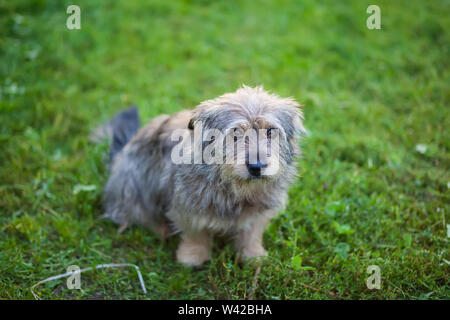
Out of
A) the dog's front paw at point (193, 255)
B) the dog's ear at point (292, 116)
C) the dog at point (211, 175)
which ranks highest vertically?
the dog's ear at point (292, 116)

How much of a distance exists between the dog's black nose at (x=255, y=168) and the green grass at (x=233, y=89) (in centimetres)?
94

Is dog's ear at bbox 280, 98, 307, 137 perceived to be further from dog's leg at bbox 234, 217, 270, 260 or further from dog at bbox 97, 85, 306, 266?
dog's leg at bbox 234, 217, 270, 260

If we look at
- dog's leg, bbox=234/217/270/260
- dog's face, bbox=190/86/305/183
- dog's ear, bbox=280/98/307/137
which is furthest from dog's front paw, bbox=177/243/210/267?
dog's ear, bbox=280/98/307/137

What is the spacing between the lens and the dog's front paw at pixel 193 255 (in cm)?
343

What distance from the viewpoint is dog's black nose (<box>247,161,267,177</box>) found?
2580 millimetres

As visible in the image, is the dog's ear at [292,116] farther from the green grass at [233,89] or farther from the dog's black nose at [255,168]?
the green grass at [233,89]

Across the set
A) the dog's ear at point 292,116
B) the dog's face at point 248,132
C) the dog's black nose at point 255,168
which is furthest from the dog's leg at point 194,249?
the dog's ear at point 292,116

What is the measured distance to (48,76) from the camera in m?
5.43

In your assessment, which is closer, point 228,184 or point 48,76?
point 228,184

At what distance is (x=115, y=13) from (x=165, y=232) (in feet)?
14.3

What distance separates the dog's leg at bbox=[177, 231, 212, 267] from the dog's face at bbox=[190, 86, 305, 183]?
0.86 m

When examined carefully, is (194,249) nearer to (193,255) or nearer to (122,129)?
(193,255)
